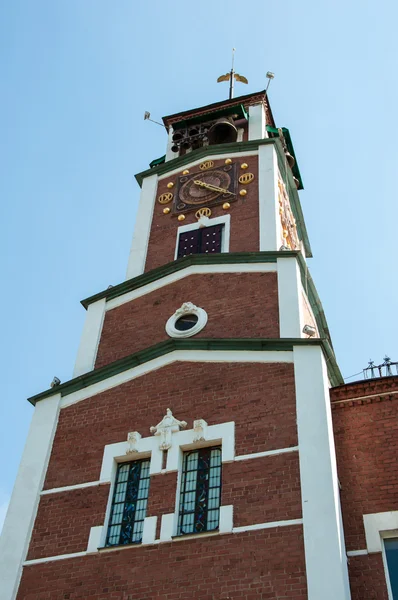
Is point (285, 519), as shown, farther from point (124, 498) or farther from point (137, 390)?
point (137, 390)

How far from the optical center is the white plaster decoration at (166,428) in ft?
52.9

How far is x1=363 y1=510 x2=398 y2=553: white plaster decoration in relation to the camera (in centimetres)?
1406

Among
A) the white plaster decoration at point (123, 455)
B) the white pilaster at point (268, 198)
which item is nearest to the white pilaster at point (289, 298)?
the white pilaster at point (268, 198)

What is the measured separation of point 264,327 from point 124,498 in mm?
4945

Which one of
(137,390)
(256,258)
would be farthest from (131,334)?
(256,258)

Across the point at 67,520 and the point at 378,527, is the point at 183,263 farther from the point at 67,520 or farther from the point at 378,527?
the point at 378,527

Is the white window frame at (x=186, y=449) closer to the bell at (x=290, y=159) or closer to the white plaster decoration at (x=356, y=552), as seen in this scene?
the white plaster decoration at (x=356, y=552)

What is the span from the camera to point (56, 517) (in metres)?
16.1

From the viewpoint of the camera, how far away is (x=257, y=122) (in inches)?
1085

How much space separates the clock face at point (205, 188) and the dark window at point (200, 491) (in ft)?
31.3

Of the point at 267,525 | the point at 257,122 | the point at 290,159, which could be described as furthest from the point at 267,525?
the point at 290,159

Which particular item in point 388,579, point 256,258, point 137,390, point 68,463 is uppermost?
point 256,258

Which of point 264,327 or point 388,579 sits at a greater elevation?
point 264,327

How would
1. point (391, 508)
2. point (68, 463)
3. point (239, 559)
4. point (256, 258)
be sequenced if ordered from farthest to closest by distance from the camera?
point (256, 258), point (68, 463), point (391, 508), point (239, 559)
